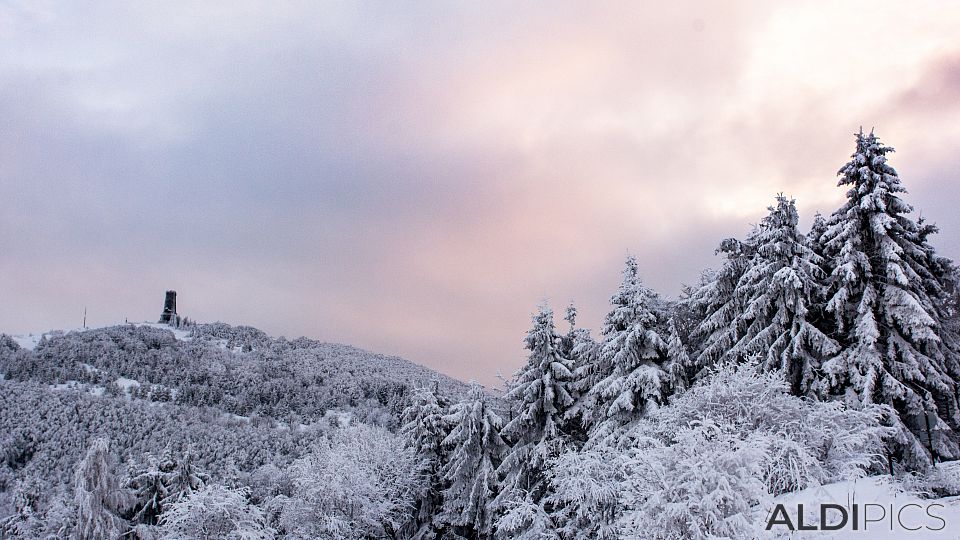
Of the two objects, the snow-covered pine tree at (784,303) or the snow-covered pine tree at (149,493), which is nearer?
the snow-covered pine tree at (784,303)

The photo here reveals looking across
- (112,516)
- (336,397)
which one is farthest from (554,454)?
(336,397)

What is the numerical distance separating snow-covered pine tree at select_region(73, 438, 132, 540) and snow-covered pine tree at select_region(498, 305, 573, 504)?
2520 centimetres

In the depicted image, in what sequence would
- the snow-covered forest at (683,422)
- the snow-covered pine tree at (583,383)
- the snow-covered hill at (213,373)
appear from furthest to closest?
the snow-covered hill at (213,373) < the snow-covered pine tree at (583,383) < the snow-covered forest at (683,422)

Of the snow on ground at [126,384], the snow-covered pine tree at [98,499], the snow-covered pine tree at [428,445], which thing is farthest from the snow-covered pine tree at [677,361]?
the snow on ground at [126,384]

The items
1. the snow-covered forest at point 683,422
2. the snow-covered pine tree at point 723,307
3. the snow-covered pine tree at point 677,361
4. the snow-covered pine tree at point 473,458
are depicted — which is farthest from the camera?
the snow-covered pine tree at point 473,458

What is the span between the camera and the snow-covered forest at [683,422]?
16.8 meters

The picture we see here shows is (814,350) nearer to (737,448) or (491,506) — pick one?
(737,448)

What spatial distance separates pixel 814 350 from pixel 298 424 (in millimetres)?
96940

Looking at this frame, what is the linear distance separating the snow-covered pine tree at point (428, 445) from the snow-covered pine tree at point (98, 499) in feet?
62.3

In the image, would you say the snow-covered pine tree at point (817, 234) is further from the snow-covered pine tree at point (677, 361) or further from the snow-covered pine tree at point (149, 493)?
the snow-covered pine tree at point (149, 493)

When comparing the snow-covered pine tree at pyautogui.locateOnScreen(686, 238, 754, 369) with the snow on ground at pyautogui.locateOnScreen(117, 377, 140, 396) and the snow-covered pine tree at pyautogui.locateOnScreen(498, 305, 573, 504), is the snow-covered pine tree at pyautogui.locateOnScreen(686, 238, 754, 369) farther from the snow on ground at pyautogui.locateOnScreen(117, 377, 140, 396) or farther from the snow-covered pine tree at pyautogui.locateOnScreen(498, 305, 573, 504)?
the snow on ground at pyautogui.locateOnScreen(117, 377, 140, 396)

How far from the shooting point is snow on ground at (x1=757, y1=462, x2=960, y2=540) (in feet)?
42.7

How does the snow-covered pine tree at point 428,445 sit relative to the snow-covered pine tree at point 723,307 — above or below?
below

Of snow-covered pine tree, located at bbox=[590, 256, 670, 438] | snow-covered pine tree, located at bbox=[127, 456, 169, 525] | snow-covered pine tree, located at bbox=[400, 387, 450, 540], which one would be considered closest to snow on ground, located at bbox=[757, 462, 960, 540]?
snow-covered pine tree, located at bbox=[590, 256, 670, 438]
